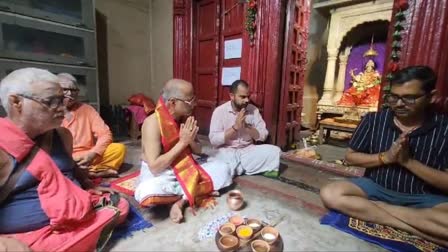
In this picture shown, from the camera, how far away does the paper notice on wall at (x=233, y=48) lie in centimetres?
377

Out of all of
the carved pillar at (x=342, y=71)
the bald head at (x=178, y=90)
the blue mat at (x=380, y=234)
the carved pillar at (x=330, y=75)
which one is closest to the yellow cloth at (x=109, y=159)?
the bald head at (x=178, y=90)

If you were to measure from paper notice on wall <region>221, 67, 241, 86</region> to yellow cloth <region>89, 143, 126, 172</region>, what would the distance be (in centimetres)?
202

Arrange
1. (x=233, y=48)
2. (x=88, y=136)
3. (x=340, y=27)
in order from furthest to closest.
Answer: (x=340, y=27) < (x=233, y=48) < (x=88, y=136)

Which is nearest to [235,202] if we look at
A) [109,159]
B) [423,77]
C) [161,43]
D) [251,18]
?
[109,159]

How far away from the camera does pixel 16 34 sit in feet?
10.5

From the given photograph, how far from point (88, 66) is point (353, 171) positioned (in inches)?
163

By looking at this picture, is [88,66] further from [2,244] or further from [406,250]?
[406,250]

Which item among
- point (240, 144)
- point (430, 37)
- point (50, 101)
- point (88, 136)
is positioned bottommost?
point (240, 144)

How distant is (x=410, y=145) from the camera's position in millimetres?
1766

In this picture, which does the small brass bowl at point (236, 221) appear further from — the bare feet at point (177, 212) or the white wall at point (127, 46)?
the white wall at point (127, 46)

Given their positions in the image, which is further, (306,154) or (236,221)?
(306,154)

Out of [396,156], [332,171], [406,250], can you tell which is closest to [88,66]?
[332,171]

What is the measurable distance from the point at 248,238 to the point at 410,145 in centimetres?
136

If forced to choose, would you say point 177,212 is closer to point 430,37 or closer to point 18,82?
point 18,82
